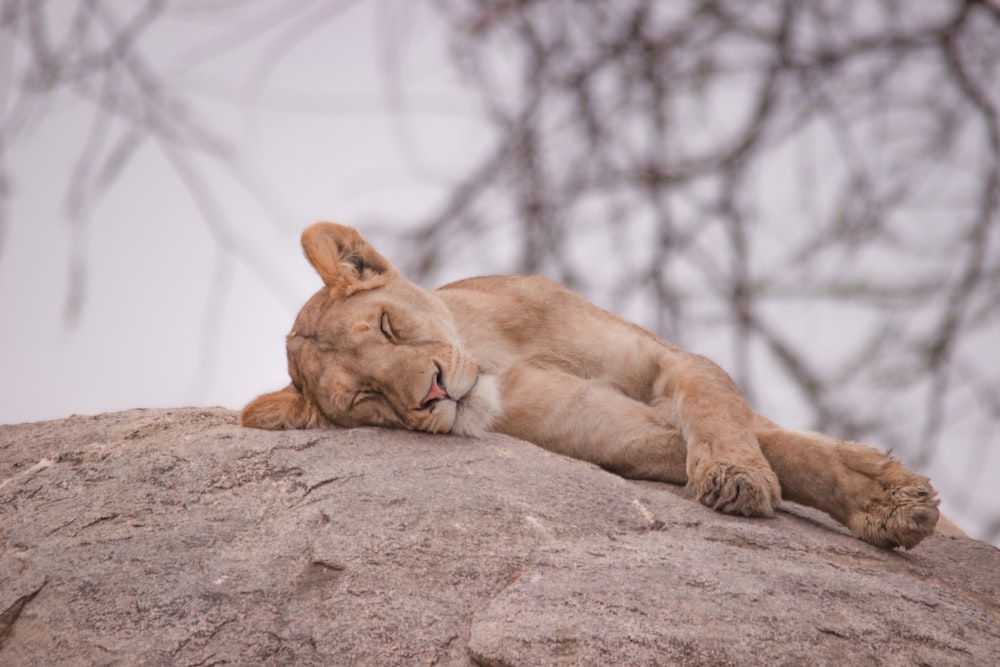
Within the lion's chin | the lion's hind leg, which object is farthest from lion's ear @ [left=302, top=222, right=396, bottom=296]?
the lion's hind leg

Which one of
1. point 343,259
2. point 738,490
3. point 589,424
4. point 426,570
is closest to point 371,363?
point 343,259

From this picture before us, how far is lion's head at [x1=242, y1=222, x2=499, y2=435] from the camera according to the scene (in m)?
3.76

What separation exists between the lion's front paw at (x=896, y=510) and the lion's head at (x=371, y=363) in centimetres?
134

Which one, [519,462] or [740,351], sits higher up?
[740,351]

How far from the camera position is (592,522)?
317 centimetres

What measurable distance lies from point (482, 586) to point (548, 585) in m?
0.17

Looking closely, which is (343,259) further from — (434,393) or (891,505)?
(891,505)

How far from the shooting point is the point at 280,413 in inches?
155

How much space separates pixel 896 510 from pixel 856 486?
6.8 inches

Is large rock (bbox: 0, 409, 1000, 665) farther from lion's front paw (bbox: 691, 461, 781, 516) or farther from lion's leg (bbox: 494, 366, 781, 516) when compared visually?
lion's leg (bbox: 494, 366, 781, 516)

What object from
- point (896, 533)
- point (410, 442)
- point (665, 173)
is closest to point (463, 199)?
point (665, 173)

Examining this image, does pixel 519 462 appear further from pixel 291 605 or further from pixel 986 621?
pixel 986 621

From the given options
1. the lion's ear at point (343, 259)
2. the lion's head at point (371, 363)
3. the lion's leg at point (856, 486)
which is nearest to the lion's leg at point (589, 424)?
the lion's head at point (371, 363)

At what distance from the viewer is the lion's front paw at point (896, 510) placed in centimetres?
346
